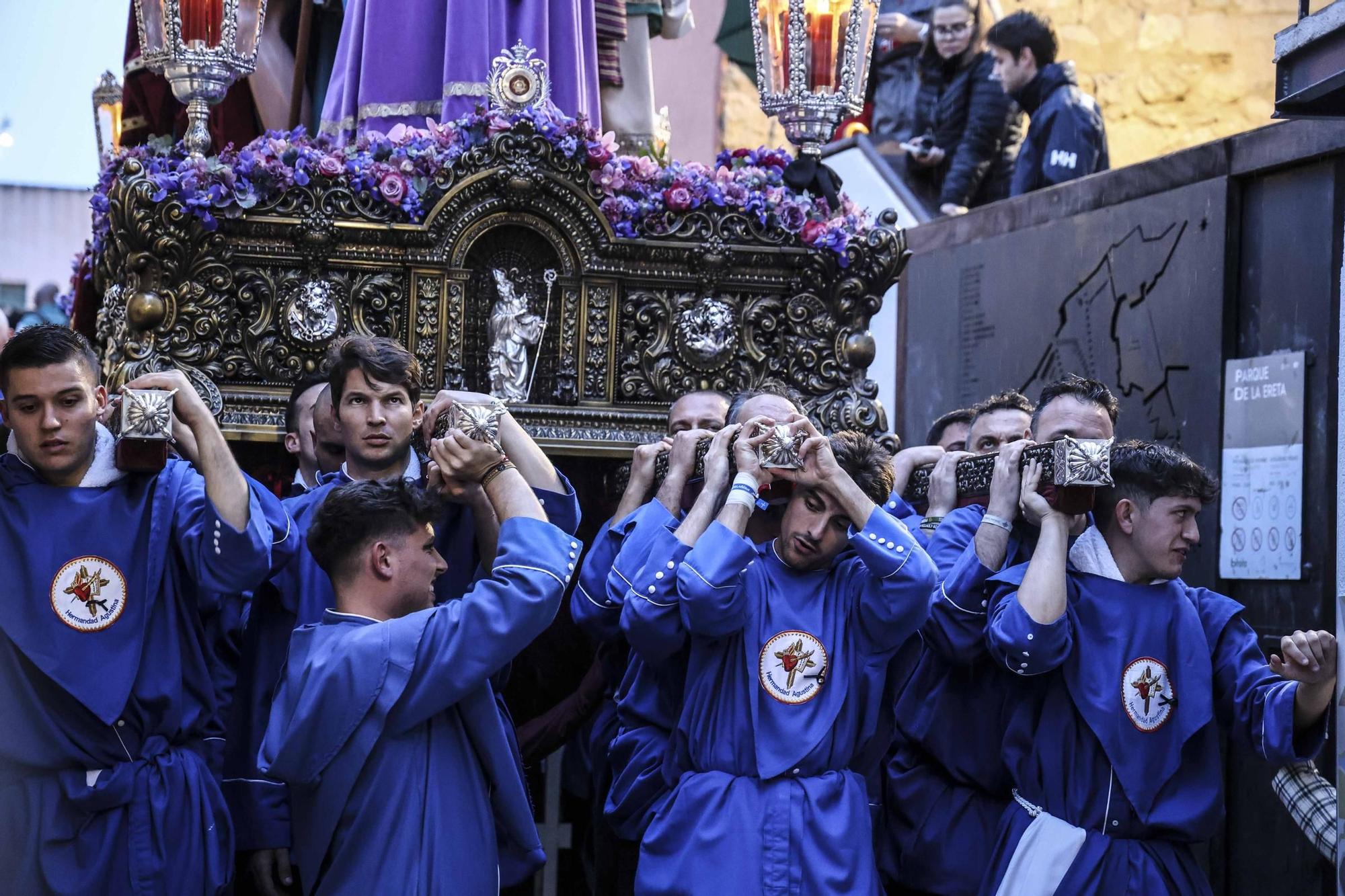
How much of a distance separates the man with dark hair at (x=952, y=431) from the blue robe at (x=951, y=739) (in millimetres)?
954

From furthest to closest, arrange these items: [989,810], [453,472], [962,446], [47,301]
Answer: [47,301], [962,446], [989,810], [453,472]

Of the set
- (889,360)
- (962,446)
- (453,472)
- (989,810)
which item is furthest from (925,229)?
(453,472)

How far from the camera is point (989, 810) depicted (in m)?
4.53

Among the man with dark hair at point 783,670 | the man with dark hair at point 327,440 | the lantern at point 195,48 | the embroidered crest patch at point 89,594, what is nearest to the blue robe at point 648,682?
the man with dark hair at point 783,670

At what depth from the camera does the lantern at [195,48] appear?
567 centimetres

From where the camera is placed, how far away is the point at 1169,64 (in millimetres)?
12727

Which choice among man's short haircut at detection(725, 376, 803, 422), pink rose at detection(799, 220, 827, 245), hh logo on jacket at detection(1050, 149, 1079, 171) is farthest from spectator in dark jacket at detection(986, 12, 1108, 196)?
man's short haircut at detection(725, 376, 803, 422)

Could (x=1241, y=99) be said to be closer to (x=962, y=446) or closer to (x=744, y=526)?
(x=962, y=446)

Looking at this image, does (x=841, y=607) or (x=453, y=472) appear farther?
(x=841, y=607)

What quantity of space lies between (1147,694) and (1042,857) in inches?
18.2

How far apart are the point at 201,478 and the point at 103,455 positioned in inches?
9.1

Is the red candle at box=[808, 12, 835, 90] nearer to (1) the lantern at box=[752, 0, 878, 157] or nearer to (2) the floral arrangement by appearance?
(1) the lantern at box=[752, 0, 878, 157]

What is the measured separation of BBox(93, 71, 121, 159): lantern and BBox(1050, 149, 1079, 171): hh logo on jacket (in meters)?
4.29

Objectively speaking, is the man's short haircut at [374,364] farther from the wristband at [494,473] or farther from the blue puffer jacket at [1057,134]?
the blue puffer jacket at [1057,134]
